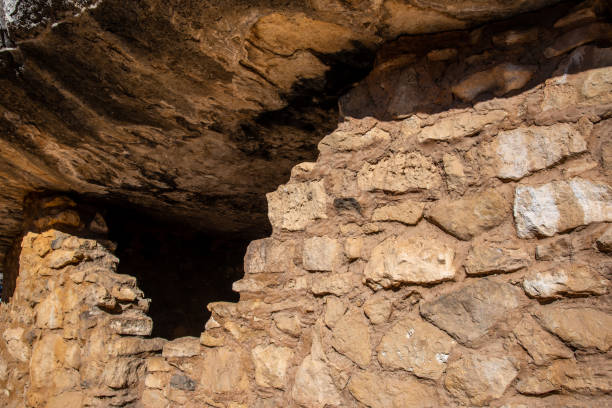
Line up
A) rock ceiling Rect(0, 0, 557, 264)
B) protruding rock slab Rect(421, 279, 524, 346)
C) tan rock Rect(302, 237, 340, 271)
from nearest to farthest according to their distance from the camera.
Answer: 1. protruding rock slab Rect(421, 279, 524, 346)
2. rock ceiling Rect(0, 0, 557, 264)
3. tan rock Rect(302, 237, 340, 271)

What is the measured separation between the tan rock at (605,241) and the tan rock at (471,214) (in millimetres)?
210

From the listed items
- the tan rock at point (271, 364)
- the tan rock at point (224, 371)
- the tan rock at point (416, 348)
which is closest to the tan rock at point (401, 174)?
the tan rock at point (416, 348)

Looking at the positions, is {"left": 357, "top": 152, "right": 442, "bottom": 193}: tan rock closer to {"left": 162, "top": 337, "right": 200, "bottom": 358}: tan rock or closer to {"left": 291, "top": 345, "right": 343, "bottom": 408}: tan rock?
{"left": 291, "top": 345, "right": 343, "bottom": 408}: tan rock

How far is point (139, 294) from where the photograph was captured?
7.98ft

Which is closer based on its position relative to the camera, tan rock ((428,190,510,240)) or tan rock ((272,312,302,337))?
tan rock ((428,190,510,240))

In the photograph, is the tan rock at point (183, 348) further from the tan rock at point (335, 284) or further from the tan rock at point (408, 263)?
the tan rock at point (408, 263)

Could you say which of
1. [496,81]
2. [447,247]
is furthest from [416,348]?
[496,81]

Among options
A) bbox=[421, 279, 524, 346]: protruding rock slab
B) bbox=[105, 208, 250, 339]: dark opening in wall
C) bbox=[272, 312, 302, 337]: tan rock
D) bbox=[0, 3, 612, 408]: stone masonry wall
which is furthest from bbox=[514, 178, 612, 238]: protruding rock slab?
bbox=[105, 208, 250, 339]: dark opening in wall

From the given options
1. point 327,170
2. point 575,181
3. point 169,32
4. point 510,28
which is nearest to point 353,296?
point 327,170

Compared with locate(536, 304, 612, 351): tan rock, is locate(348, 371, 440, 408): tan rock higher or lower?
lower

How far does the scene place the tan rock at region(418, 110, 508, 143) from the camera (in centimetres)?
120

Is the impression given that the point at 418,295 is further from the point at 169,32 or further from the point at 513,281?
the point at 169,32

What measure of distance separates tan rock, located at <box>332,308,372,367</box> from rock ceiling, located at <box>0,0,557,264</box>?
2.78 feet

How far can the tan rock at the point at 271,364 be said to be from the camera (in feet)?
4.73
